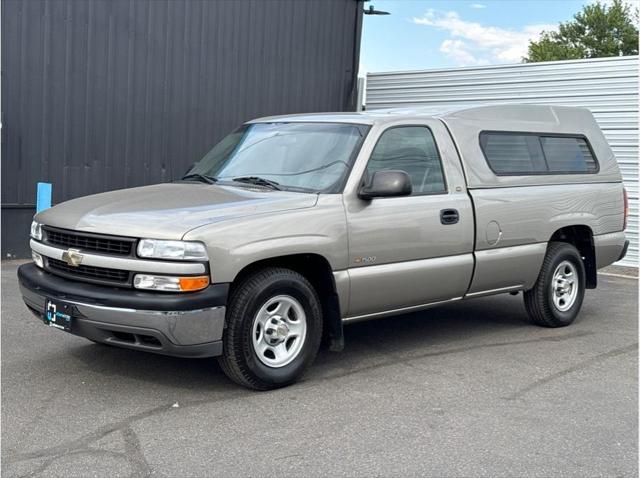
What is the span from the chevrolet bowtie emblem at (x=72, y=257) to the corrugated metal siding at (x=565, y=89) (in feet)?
32.3

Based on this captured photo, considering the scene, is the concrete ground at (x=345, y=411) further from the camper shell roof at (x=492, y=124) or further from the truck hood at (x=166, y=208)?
the camper shell roof at (x=492, y=124)

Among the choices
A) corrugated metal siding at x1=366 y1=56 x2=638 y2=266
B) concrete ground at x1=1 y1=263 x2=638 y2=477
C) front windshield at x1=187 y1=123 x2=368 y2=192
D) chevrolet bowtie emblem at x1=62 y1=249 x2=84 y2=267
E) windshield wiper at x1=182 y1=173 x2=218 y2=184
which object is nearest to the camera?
concrete ground at x1=1 y1=263 x2=638 y2=477

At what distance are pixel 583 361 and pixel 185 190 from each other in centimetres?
339

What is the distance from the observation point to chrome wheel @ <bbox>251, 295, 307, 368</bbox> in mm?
5355

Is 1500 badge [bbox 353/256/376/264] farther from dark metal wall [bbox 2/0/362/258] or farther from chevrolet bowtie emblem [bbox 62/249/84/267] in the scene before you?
dark metal wall [bbox 2/0/362/258]

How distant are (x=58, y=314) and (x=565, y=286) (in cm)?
480

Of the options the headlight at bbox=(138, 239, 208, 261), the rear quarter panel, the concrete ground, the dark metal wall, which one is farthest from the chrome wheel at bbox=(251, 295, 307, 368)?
the dark metal wall

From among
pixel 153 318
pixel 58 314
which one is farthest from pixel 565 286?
pixel 58 314

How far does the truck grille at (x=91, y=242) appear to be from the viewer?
199 inches

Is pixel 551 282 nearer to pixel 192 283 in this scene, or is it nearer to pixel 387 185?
pixel 387 185

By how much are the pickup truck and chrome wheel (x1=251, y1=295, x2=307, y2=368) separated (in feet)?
0.03

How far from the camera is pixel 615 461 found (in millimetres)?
4371

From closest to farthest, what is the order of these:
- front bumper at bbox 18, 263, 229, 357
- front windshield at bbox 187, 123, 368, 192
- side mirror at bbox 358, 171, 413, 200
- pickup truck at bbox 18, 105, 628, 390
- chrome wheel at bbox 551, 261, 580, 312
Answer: front bumper at bbox 18, 263, 229, 357 < pickup truck at bbox 18, 105, 628, 390 < side mirror at bbox 358, 171, 413, 200 < front windshield at bbox 187, 123, 368, 192 < chrome wheel at bbox 551, 261, 580, 312

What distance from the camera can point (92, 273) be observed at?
17.1ft
